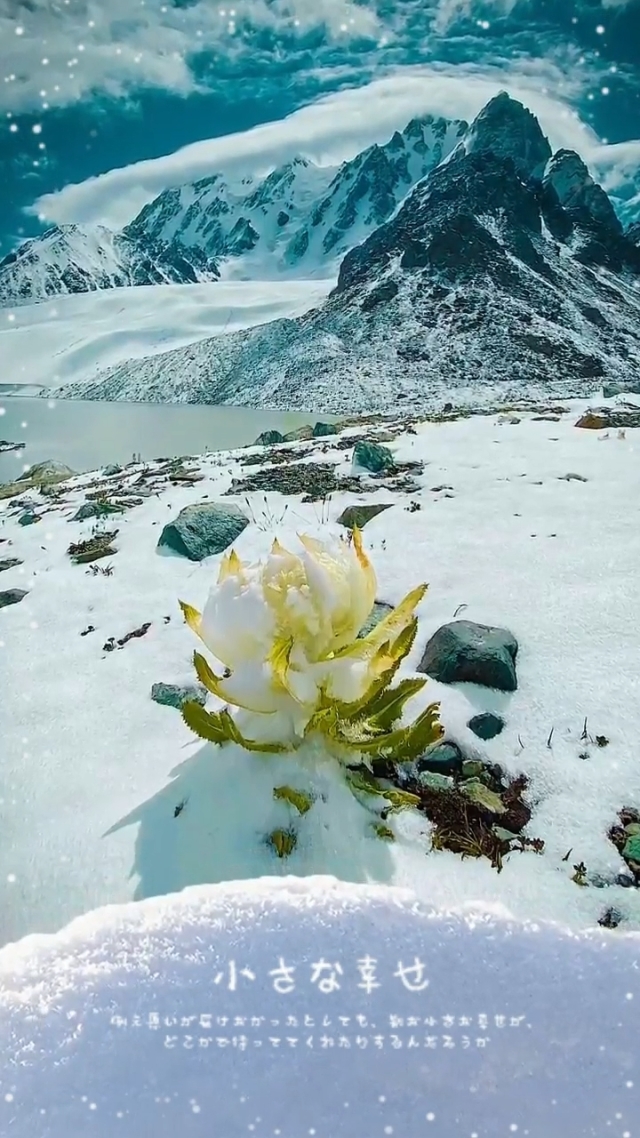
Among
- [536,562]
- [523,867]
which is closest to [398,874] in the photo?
[523,867]

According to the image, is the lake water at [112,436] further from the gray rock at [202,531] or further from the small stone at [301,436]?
the gray rock at [202,531]

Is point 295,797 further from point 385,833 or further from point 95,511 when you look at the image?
point 95,511

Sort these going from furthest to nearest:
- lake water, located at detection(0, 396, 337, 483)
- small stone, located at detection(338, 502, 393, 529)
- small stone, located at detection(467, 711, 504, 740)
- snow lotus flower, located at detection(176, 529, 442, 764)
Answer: lake water, located at detection(0, 396, 337, 483) < small stone, located at detection(338, 502, 393, 529) < small stone, located at detection(467, 711, 504, 740) < snow lotus flower, located at detection(176, 529, 442, 764)

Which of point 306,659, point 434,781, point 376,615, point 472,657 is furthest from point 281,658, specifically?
point 376,615

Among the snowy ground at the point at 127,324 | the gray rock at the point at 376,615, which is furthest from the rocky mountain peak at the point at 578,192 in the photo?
the gray rock at the point at 376,615

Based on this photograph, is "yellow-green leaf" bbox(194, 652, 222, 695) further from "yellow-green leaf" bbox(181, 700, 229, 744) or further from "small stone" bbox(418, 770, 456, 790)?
"small stone" bbox(418, 770, 456, 790)

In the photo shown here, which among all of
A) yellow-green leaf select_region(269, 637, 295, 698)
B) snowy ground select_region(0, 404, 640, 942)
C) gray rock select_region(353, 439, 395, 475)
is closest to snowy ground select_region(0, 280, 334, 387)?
gray rock select_region(353, 439, 395, 475)

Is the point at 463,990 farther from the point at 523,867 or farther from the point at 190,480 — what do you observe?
the point at 190,480
